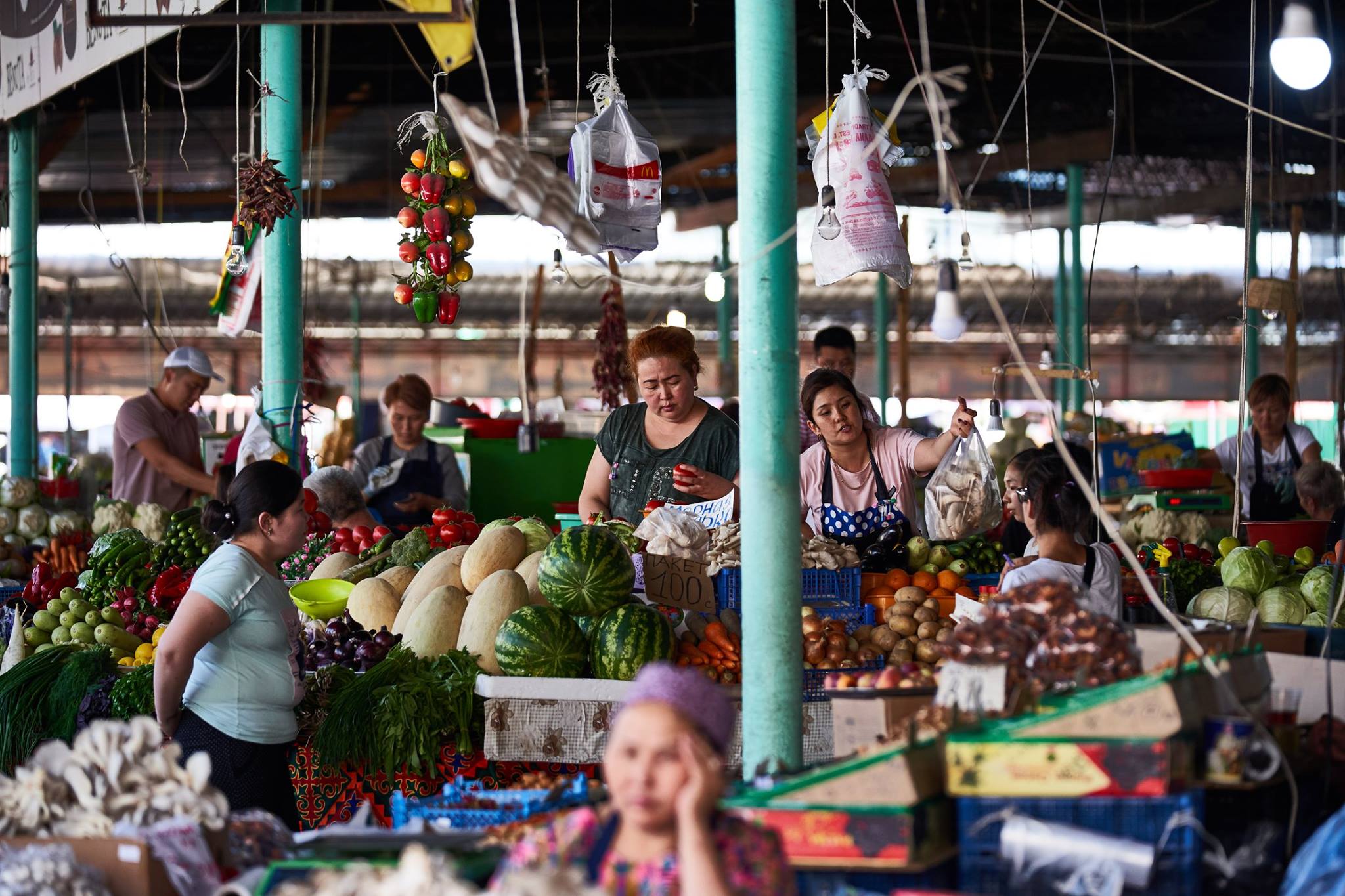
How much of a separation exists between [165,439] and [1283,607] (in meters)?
5.40

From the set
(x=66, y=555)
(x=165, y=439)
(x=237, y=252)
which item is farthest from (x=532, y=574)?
(x=165, y=439)

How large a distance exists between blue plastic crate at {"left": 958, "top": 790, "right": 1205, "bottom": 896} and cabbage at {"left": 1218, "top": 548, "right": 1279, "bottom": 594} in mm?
3523

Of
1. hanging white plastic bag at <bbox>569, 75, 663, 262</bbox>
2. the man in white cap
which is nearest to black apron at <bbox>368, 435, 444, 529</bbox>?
the man in white cap

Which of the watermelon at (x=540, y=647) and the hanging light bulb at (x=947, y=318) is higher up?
the hanging light bulb at (x=947, y=318)

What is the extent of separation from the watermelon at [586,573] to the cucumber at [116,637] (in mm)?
1916

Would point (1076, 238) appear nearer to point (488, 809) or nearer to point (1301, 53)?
point (1301, 53)

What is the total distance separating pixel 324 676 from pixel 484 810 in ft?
5.69

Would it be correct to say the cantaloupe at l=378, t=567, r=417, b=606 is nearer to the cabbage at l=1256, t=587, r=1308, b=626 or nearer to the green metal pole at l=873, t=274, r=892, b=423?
the cabbage at l=1256, t=587, r=1308, b=626

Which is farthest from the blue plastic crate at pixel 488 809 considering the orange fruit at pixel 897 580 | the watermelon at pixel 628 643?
the orange fruit at pixel 897 580

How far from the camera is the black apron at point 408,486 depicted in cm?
750

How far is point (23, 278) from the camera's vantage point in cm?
923

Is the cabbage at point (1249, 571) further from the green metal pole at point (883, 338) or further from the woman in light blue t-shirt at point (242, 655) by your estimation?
the green metal pole at point (883, 338)

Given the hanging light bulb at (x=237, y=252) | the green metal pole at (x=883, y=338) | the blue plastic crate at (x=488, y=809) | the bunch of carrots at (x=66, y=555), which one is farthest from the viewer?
the green metal pole at (x=883, y=338)

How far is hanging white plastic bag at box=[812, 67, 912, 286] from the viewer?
4461 millimetres
